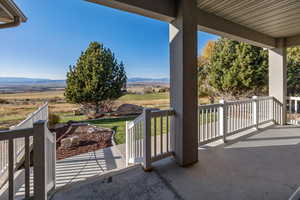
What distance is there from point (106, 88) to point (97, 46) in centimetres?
272

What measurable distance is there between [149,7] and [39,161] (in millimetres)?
2308

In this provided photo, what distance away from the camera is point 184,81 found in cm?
231

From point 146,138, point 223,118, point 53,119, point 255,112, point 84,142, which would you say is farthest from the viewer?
point 53,119

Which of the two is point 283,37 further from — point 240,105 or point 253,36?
point 240,105

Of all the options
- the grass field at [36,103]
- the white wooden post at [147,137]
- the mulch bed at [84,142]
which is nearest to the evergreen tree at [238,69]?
the grass field at [36,103]

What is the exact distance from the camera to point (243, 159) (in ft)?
8.57

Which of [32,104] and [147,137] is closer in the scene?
[147,137]

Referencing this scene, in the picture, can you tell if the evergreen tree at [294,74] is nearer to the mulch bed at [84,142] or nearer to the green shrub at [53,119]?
the mulch bed at [84,142]

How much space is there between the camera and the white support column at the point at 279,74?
452 cm

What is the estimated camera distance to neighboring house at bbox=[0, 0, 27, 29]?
2099 millimetres

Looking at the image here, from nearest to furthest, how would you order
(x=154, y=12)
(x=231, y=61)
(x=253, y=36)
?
(x=154, y=12) → (x=253, y=36) → (x=231, y=61)

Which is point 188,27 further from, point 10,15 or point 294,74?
point 294,74

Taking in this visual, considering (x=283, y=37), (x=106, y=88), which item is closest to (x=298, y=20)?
(x=283, y=37)

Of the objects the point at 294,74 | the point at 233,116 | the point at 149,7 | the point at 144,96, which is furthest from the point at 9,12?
the point at 294,74
